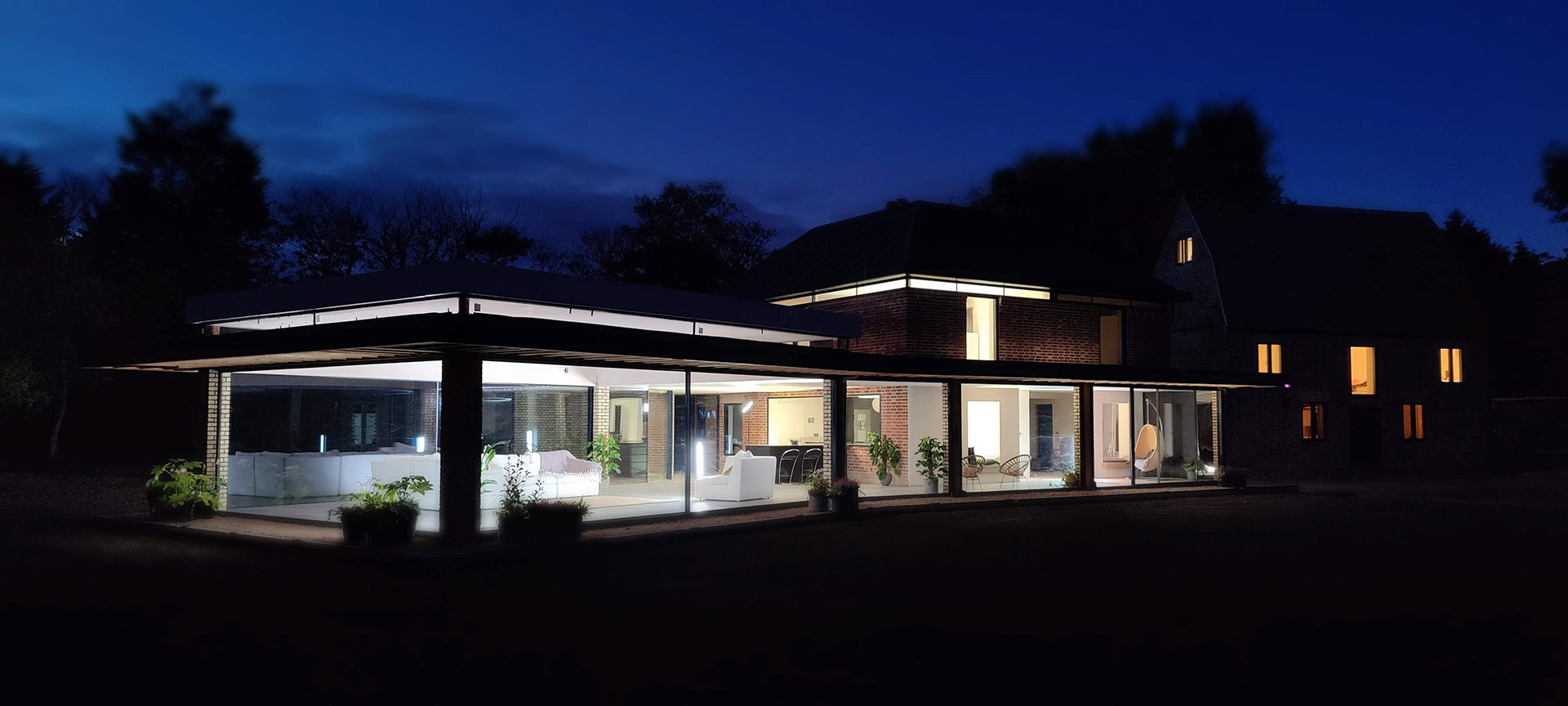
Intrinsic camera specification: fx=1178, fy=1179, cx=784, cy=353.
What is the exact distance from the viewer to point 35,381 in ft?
86.0

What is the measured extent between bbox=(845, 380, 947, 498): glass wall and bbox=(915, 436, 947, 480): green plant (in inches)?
15.8

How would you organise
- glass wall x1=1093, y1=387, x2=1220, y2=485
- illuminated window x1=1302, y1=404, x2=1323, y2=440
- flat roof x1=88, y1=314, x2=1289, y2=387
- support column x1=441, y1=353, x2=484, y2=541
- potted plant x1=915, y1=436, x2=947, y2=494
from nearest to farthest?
1. flat roof x1=88, y1=314, x2=1289, y2=387
2. support column x1=441, y1=353, x2=484, y2=541
3. potted plant x1=915, y1=436, x2=947, y2=494
4. glass wall x1=1093, y1=387, x2=1220, y2=485
5. illuminated window x1=1302, y1=404, x2=1323, y2=440

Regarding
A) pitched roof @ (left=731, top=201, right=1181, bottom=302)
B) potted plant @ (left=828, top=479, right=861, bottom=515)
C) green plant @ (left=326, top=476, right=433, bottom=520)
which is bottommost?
potted plant @ (left=828, top=479, right=861, bottom=515)

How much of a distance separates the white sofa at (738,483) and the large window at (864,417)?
17.0 ft

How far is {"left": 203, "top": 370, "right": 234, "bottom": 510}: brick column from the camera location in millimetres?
16562

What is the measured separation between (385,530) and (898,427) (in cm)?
1190

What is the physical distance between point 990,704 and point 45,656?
540 centimetres

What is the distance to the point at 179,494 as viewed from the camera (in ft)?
50.0

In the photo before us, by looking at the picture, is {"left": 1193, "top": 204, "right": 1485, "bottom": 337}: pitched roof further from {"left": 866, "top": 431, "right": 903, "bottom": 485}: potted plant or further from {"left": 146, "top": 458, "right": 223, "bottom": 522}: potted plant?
{"left": 146, "top": 458, "right": 223, "bottom": 522}: potted plant

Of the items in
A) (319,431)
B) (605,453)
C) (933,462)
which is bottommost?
(933,462)

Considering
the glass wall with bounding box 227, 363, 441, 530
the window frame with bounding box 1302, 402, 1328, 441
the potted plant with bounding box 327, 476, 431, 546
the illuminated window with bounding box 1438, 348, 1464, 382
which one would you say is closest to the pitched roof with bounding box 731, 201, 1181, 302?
the window frame with bounding box 1302, 402, 1328, 441

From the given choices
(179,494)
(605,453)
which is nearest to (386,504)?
(179,494)

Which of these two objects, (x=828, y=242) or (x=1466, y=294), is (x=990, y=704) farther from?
(x=1466, y=294)

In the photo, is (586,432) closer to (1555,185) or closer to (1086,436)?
(1086,436)
